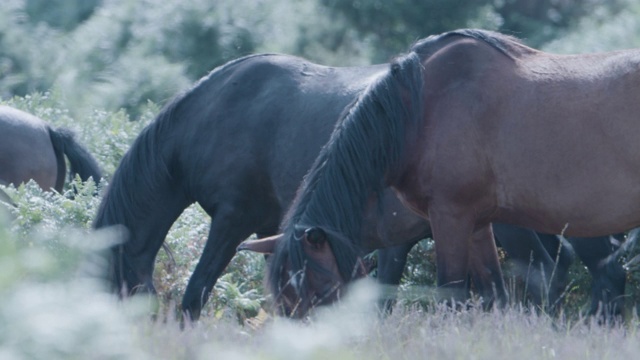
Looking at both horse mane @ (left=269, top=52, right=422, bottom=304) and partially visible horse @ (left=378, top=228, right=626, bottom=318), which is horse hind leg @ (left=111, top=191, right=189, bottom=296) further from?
horse mane @ (left=269, top=52, right=422, bottom=304)

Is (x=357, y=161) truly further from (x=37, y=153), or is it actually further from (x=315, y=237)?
(x=37, y=153)

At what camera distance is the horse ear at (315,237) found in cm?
469

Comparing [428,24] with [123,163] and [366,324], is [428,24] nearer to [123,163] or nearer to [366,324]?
[123,163]

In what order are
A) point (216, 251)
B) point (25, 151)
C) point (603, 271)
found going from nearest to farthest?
point (216, 251), point (603, 271), point (25, 151)

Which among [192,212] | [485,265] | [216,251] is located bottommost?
[192,212]

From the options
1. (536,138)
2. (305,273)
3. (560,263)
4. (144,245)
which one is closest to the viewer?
(305,273)

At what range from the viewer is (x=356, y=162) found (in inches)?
197

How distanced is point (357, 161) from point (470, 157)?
21.7 inches

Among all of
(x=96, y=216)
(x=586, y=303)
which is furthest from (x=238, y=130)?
(x=586, y=303)

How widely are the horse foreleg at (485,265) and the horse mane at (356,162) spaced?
2.50ft

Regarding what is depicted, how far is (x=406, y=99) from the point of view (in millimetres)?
5133

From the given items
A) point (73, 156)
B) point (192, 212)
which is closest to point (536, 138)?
point (192, 212)

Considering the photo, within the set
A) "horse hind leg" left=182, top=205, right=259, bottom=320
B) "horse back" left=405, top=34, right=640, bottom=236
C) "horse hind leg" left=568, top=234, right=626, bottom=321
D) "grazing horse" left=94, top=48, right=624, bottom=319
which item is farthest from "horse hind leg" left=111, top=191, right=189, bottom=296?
"horse hind leg" left=568, top=234, right=626, bottom=321

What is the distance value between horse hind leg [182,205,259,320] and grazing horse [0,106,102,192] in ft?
7.13
